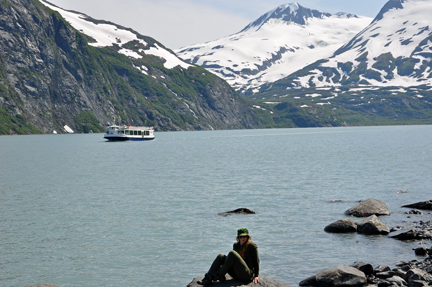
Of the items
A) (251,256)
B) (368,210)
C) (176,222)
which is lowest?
(176,222)

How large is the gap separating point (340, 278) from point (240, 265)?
18.4 ft

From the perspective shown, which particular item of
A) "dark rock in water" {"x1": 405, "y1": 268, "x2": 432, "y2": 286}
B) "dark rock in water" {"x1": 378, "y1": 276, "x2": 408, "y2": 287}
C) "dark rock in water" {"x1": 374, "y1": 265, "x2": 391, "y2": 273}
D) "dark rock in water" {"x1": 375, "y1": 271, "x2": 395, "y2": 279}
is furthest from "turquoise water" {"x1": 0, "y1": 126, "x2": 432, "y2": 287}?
"dark rock in water" {"x1": 405, "y1": 268, "x2": 432, "y2": 286}

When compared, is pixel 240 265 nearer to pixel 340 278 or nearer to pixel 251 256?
pixel 251 256

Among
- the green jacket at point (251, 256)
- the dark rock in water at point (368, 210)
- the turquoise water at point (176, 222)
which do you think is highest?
the green jacket at point (251, 256)

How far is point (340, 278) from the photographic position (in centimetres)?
2106

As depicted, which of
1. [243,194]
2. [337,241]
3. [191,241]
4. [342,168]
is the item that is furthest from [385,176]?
[191,241]

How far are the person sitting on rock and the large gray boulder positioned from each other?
13.5ft

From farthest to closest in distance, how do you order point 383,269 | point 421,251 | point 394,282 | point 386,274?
point 421,251 → point 383,269 → point 386,274 → point 394,282

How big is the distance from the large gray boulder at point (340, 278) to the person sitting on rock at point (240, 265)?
13.5ft

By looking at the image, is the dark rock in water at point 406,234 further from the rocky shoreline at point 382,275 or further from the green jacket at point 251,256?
the green jacket at point 251,256

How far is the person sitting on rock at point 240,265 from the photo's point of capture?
1850 cm

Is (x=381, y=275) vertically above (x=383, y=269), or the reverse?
(x=383, y=269)

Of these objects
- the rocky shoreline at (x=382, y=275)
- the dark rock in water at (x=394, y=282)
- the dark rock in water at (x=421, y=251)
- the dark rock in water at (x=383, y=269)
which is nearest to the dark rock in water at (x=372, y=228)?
the rocky shoreline at (x=382, y=275)

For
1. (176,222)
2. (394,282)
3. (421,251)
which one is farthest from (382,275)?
(176,222)
